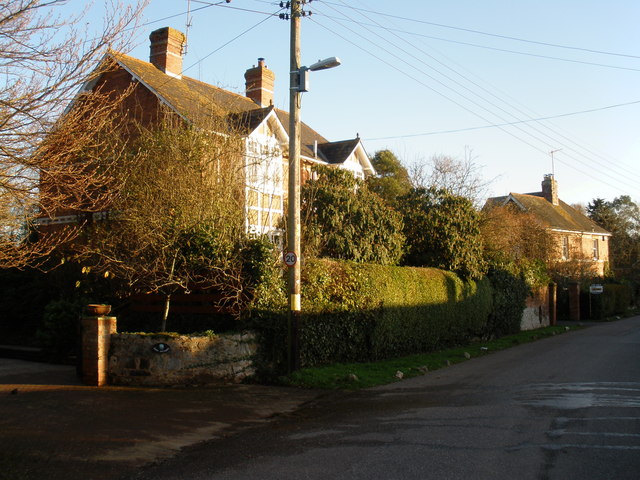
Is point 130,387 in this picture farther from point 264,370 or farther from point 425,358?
point 425,358

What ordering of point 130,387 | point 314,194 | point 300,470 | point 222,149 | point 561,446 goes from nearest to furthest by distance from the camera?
point 300,470
point 561,446
point 130,387
point 222,149
point 314,194

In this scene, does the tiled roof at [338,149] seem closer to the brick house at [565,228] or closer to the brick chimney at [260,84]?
the brick chimney at [260,84]

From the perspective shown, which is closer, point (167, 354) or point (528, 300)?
point (167, 354)

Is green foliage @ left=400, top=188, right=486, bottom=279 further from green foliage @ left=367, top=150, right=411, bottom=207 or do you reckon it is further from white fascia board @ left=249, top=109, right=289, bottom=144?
green foliage @ left=367, top=150, right=411, bottom=207

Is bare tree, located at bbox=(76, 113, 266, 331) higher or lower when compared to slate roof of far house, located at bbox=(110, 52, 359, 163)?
lower

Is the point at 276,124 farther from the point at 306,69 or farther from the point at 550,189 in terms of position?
the point at 550,189

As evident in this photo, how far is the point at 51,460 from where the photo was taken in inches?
269

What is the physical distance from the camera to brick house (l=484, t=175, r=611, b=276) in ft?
143

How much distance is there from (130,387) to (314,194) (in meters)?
8.76

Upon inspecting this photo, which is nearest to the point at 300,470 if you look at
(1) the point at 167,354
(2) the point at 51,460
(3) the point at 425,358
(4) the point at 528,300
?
(2) the point at 51,460

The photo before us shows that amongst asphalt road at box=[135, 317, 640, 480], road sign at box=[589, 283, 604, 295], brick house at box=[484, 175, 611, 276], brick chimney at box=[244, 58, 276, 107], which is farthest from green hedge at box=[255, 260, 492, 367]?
brick house at box=[484, 175, 611, 276]

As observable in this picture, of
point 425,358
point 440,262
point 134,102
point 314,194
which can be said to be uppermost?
point 134,102

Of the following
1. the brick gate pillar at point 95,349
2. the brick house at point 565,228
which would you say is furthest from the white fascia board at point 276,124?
the brick house at point 565,228

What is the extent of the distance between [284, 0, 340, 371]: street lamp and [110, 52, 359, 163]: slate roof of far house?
2.94 meters
